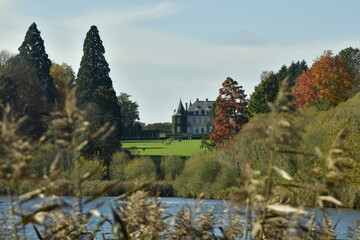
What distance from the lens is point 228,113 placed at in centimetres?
6119

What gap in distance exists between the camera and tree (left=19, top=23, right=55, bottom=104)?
69500 millimetres

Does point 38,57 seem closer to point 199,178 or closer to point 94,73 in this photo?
point 94,73

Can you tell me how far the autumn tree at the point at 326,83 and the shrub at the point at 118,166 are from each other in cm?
2095

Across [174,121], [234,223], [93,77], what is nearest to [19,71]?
[93,77]

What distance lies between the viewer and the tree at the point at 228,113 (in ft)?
196

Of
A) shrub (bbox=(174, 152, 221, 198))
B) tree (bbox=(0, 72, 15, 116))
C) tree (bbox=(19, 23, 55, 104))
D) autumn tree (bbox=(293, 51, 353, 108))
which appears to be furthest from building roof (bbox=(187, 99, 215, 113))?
shrub (bbox=(174, 152, 221, 198))

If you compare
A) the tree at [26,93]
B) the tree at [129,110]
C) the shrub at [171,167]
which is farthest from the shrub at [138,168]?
the tree at [129,110]

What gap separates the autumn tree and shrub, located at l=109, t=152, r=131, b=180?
20.9m

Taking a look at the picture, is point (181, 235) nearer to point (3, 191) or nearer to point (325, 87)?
point (3, 191)

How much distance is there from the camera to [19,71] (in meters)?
65.8

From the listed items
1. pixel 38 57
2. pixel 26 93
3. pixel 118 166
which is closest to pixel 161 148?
pixel 38 57

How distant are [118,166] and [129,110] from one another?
67438 mm

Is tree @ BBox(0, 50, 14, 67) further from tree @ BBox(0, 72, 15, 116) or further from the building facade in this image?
the building facade

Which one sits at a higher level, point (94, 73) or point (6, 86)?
point (94, 73)
